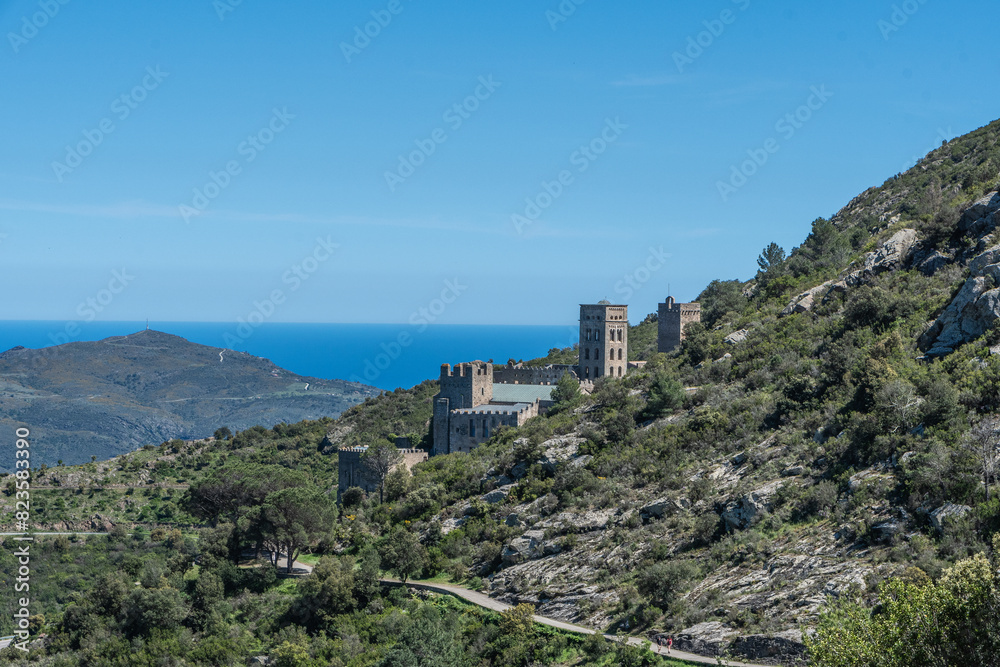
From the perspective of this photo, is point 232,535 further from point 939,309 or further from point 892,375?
point 939,309

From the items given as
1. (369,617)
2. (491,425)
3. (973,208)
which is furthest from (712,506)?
(491,425)

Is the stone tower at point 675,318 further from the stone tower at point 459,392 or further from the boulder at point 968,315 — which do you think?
the boulder at point 968,315

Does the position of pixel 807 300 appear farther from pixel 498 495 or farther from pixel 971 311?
pixel 498 495

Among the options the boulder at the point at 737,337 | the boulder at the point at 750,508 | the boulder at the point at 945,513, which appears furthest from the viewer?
the boulder at the point at 737,337

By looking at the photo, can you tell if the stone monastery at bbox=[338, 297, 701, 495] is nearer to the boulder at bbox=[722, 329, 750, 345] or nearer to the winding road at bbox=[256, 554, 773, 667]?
the boulder at bbox=[722, 329, 750, 345]

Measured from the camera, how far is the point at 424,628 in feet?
118

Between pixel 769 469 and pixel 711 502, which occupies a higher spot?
pixel 769 469

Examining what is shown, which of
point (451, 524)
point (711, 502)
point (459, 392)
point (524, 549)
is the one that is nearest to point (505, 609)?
point (524, 549)

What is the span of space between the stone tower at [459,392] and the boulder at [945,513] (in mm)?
39175

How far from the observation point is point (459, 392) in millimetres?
68688

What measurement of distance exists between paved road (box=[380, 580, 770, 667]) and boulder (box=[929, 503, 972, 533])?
7.28 m

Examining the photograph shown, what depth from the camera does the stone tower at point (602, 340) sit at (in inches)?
2982

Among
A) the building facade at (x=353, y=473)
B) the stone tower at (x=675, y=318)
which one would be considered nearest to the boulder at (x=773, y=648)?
the building facade at (x=353, y=473)

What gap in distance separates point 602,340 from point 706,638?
45644mm
